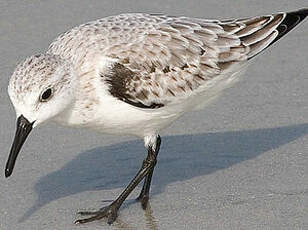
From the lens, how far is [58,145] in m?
7.75

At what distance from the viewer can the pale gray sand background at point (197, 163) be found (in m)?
6.68

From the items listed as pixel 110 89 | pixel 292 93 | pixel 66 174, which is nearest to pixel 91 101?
pixel 110 89

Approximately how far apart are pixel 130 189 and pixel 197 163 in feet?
2.54

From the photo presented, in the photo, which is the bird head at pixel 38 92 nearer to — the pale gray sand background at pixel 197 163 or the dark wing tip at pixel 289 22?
the pale gray sand background at pixel 197 163

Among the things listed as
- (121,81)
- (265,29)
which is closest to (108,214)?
(121,81)

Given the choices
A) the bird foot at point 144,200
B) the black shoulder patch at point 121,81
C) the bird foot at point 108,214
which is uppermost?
the black shoulder patch at point 121,81

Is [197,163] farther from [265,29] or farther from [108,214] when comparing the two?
[265,29]

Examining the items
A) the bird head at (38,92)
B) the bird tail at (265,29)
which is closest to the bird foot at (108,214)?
the bird head at (38,92)

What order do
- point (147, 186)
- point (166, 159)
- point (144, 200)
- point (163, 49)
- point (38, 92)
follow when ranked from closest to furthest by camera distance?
point (38, 92)
point (163, 49)
point (144, 200)
point (147, 186)
point (166, 159)

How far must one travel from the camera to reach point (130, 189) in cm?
694

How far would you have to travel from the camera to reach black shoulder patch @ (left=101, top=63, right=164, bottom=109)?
21.6 ft

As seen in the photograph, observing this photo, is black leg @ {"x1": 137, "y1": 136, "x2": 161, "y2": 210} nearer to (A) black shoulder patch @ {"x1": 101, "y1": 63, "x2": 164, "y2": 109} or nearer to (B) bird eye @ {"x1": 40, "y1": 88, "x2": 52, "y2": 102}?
(A) black shoulder patch @ {"x1": 101, "y1": 63, "x2": 164, "y2": 109}

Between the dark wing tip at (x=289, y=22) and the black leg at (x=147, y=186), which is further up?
the dark wing tip at (x=289, y=22)

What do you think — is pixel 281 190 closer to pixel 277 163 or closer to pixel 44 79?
pixel 277 163
